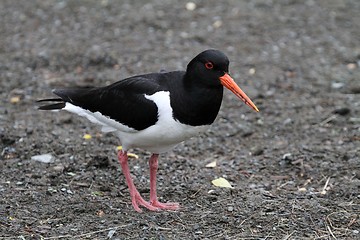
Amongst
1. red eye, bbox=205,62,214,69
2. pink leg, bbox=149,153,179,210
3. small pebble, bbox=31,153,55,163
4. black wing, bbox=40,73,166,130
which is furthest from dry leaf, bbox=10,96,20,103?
red eye, bbox=205,62,214,69

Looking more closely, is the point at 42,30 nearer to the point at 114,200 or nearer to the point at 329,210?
the point at 114,200

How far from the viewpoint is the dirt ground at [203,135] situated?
577cm

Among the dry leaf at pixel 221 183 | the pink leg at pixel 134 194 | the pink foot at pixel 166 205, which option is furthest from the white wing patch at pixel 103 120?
the dry leaf at pixel 221 183

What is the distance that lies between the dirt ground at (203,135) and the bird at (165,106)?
598mm

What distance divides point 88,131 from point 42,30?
13.2ft

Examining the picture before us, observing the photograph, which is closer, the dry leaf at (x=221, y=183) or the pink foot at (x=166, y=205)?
the pink foot at (x=166, y=205)

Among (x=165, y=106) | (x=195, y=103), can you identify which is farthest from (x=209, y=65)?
(x=165, y=106)

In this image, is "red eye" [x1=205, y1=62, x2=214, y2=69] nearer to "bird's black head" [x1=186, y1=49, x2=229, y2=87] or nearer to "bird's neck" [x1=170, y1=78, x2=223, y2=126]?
"bird's black head" [x1=186, y1=49, x2=229, y2=87]

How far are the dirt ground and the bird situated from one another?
0.60 m

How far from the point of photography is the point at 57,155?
7.21 meters

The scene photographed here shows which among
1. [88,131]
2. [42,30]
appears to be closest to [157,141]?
[88,131]

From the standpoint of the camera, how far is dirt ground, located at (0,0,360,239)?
577 centimetres

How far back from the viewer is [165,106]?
5.65 metres

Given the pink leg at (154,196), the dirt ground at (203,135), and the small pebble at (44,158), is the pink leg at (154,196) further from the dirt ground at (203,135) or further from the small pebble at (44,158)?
the small pebble at (44,158)
